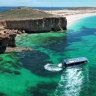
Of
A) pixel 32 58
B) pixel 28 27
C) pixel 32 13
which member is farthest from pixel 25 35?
pixel 32 58

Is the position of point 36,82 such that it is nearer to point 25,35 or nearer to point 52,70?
point 52,70

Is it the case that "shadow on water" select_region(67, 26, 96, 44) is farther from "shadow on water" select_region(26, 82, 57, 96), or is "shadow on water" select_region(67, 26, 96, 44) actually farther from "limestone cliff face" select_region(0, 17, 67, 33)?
"shadow on water" select_region(26, 82, 57, 96)

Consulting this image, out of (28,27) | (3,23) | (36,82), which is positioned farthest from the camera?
(28,27)

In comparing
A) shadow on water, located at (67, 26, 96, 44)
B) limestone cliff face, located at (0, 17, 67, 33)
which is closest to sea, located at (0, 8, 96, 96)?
shadow on water, located at (67, 26, 96, 44)

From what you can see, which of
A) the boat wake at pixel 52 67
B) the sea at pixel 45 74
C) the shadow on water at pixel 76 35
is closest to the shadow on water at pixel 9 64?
the sea at pixel 45 74

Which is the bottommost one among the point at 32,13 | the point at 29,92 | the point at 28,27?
the point at 29,92

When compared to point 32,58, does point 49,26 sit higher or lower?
higher

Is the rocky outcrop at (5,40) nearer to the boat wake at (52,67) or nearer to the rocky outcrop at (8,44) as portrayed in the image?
the rocky outcrop at (8,44)
